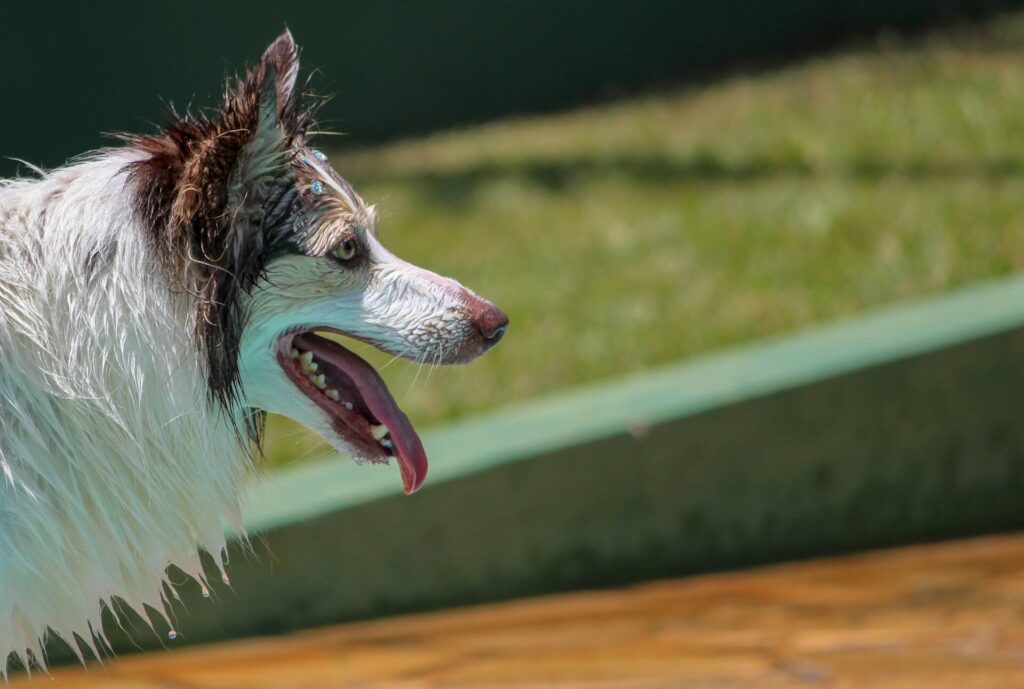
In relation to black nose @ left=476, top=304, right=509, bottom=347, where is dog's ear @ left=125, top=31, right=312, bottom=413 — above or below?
above

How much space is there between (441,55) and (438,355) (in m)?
6.96

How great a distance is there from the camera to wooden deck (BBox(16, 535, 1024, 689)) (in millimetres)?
4383

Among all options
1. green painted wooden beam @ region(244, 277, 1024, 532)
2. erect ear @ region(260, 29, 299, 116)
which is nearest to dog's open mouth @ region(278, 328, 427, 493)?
erect ear @ region(260, 29, 299, 116)

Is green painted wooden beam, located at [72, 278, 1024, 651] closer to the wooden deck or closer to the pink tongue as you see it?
the wooden deck

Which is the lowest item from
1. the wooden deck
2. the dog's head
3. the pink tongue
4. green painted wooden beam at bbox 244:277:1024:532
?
the wooden deck

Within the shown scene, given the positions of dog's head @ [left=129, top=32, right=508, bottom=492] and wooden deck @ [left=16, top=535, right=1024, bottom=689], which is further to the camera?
wooden deck @ [left=16, top=535, right=1024, bottom=689]


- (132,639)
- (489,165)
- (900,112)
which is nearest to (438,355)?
(132,639)

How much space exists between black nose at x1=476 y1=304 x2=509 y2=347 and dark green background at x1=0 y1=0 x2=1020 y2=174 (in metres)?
5.99

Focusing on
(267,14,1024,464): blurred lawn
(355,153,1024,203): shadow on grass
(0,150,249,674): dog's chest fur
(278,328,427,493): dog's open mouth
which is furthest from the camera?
(355,153,1024,203): shadow on grass

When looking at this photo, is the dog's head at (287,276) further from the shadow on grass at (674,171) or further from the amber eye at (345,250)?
the shadow on grass at (674,171)

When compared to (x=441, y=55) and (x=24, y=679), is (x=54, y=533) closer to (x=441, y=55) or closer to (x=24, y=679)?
(x=24, y=679)

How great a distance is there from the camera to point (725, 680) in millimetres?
4332

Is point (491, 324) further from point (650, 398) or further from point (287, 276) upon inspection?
point (650, 398)

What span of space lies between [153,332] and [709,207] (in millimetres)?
5700
